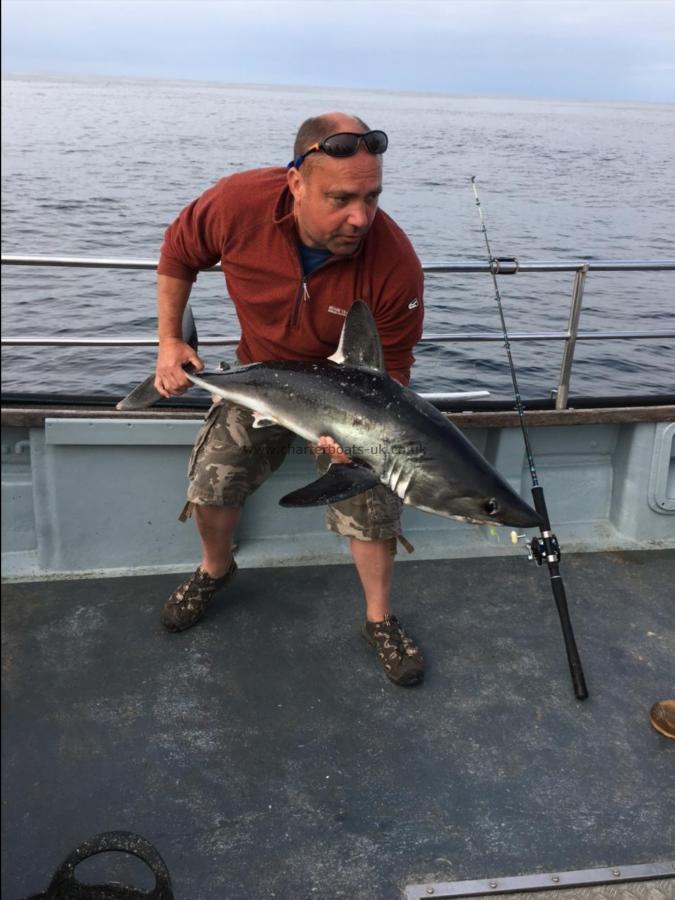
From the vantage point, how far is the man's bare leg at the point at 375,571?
327cm

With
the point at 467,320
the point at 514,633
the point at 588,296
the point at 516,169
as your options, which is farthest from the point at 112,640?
the point at 516,169

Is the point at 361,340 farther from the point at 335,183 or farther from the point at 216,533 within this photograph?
the point at 216,533

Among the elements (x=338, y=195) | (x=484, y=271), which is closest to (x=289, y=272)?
(x=338, y=195)

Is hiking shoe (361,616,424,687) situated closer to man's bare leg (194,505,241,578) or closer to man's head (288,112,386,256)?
man's bare leg (194,505,241,578)

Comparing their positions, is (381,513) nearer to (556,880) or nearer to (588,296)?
(556,880)

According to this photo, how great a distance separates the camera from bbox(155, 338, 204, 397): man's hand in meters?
3.15

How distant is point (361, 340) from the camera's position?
278cm

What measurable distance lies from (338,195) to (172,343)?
96 centimetres

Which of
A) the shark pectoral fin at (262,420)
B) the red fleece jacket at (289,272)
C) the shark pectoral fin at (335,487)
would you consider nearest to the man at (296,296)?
the red fleece jacket at (289,272)

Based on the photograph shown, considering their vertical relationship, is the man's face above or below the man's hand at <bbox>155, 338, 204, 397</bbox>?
above

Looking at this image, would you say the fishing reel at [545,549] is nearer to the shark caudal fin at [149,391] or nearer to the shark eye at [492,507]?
the shark eye at [492,507]

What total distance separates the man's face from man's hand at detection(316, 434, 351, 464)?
72 centimetres

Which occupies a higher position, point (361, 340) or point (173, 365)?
point (361, 340)

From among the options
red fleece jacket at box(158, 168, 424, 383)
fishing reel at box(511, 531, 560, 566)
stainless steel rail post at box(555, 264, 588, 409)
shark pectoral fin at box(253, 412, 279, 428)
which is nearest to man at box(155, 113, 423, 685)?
red fleece jacket at box(158, 168, 424, 383)
